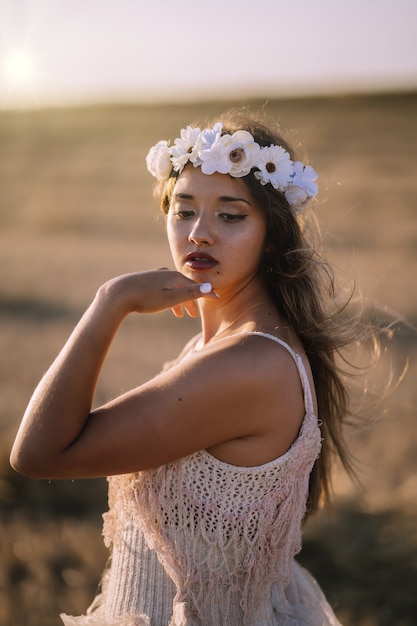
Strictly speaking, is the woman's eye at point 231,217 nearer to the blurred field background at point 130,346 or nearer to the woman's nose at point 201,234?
the woman's nose at point 201,234

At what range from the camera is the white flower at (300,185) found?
2.58 metres

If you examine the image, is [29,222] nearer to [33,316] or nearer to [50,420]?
[33,316]

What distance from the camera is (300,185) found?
2.58m

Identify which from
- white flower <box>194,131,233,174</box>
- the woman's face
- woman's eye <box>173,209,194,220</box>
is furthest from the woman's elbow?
white flower <box>194,131,233,174</box>

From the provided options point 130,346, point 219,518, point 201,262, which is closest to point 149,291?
point 201,262

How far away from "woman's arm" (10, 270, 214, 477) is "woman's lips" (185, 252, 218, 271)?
0.20 meters

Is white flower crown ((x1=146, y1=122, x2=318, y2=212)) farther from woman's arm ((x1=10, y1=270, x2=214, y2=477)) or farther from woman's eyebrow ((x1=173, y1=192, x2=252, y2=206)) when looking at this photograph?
woman's arm ((x1=10, y1=270, x2=214, y2=477))

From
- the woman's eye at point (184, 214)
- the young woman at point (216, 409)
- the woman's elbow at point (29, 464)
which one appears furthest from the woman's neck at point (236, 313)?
Answer: the woman's elbow at point (29, 464)

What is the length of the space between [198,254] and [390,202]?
67.9 ft

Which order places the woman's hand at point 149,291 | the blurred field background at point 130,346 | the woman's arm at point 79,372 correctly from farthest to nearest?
1. the blurred field background at point 130,346
2. the woman's hand at point 149,291
3. the woman's arm at point 79,372

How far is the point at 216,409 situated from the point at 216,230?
0.61m

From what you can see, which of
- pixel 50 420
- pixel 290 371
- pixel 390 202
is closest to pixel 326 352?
pixel 290 371

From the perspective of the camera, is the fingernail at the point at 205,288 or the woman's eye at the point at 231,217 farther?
the woman's eye at the point at 231,217

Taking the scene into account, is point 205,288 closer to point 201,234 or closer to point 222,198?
point 201,234
